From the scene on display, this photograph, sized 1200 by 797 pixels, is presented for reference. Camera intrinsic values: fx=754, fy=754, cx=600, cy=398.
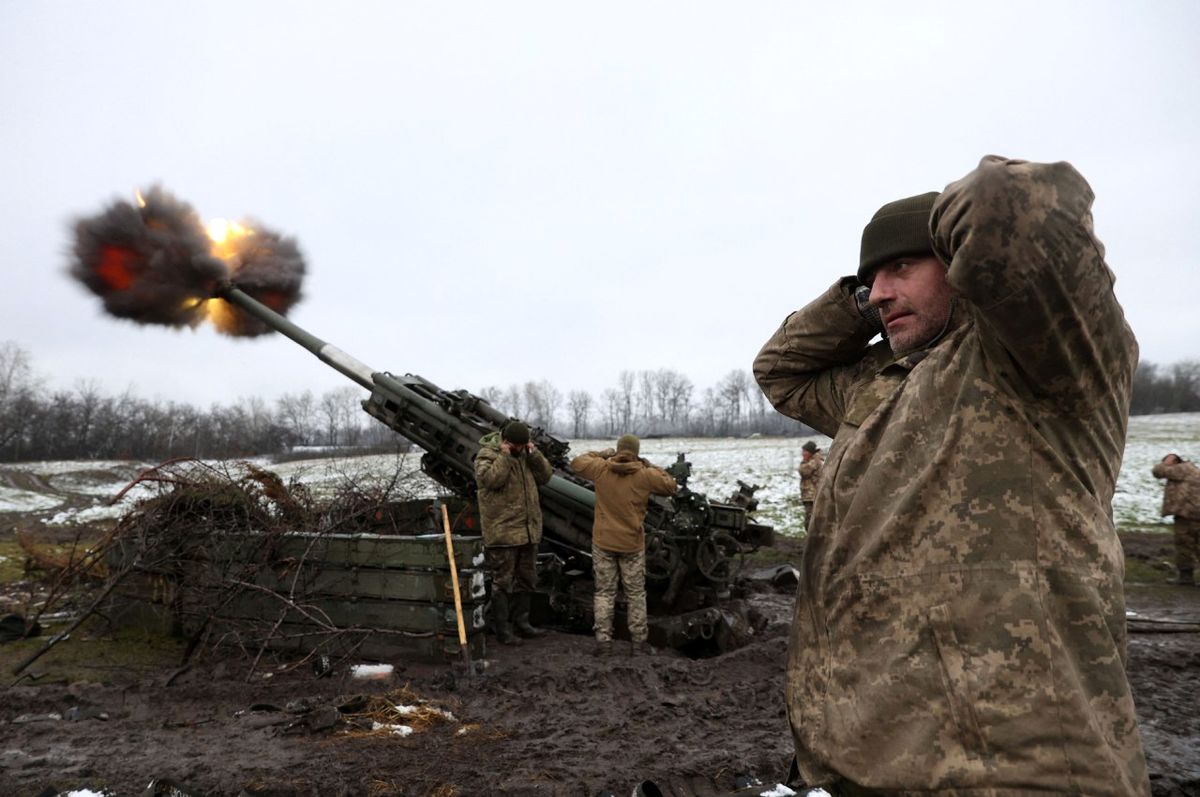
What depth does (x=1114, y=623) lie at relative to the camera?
1471 mm

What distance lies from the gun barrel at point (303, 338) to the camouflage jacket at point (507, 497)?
8.28ft

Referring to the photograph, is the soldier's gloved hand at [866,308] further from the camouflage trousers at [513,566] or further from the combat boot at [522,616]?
the combat boot at [522,616]

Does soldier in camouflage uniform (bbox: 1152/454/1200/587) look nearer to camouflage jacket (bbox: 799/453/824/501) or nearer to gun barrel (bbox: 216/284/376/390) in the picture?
camouflage jacket (bbox: 799/453/824/501)

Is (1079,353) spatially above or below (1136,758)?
above

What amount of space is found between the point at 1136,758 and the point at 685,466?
7199 millimetres

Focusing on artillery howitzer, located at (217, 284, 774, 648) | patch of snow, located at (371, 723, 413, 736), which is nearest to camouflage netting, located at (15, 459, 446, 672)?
artillery howitzer, located at (217, 284, 774, 648)

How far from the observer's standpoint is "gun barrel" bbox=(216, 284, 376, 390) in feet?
30.9

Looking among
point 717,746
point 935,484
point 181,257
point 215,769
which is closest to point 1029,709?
point 935,484

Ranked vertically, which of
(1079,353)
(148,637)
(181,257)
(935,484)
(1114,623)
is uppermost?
(181,257)

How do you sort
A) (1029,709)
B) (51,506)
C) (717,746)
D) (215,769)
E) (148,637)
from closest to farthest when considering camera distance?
(1029,709) → (215,769) → (717,746) → (148,637) → (51,506)

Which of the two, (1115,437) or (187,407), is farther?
(187,407)

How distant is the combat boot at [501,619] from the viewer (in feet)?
24.8

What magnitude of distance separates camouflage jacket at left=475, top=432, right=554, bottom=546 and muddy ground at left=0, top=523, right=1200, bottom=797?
3.64 ft

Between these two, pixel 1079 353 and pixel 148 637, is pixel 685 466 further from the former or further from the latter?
pixel 1079 353
